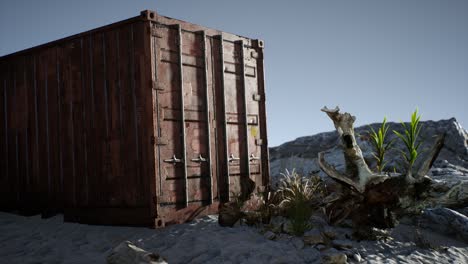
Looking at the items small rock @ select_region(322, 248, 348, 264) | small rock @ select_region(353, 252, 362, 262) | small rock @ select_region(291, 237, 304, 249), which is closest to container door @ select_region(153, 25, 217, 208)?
small rock @ select_region(291, 237, 304, 249)

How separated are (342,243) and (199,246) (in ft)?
6.24

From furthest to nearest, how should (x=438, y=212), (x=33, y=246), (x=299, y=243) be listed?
(x=438, y=212) < (x=33, y=246) < (x=299, y=243)

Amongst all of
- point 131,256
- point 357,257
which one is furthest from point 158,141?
point 357,257

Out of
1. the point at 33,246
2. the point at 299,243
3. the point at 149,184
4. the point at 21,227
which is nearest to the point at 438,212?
the point at 299,243

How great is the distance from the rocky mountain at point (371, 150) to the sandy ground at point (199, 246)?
15.4 feet

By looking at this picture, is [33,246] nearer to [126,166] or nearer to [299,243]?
[126,166]

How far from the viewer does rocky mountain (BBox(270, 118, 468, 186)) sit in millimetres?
11812

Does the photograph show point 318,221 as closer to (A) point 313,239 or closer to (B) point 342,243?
(B) point 342,243

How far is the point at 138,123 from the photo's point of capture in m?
6.80

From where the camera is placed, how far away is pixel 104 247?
6375 mm

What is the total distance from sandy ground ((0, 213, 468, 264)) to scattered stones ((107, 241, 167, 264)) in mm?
581

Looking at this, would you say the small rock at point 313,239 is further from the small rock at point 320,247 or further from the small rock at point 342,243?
the small rock at point 342,243

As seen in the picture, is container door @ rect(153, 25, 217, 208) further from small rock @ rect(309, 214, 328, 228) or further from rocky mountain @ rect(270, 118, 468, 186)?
rocky mountain @ rect(270, 118, 468, 186)

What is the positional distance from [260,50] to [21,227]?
16.3 ft
